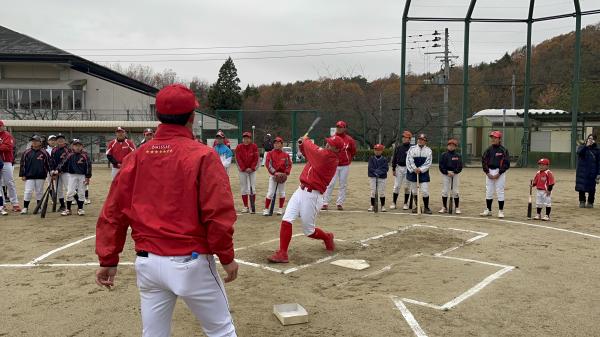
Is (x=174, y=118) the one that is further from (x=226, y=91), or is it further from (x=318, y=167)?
(x=226, y=91)

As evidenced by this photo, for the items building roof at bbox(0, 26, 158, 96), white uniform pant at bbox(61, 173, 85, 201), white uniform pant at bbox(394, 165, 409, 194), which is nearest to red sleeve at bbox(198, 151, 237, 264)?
white uniform pant at bbox(61, 173, 85, 201)

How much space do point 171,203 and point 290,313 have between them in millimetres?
2263

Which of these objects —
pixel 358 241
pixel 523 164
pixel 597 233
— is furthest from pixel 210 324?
pixel 523 164

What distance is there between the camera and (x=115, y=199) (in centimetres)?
282

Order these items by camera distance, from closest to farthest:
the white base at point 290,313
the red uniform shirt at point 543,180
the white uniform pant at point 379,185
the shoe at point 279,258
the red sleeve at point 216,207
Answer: the red sleeve at point 216,207, the white base at point 290,313, the shoe at point 279,258, the red uniform shirt at point 543,180, the white uniform pant at point 379,185

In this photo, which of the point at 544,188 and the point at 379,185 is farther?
the point at 379,185

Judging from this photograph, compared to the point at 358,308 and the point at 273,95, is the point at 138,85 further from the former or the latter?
the point at 358,308

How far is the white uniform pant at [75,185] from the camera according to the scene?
10922mm

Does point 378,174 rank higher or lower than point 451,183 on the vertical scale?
higher

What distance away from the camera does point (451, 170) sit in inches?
445

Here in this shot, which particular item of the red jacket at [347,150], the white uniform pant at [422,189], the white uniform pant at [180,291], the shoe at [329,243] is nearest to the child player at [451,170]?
the white uniform pant at [422,189]

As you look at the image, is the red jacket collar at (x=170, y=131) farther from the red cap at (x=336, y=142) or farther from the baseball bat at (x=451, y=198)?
the baseball bat at (x=451, y=198)

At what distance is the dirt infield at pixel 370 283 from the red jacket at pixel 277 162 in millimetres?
1461

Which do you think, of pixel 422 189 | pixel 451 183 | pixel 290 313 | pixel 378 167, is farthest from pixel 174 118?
pixel 451 183
